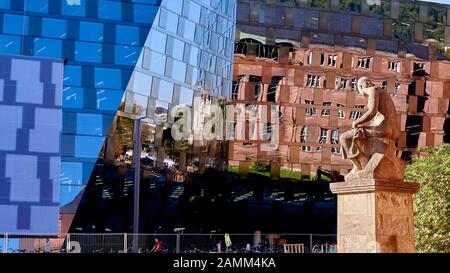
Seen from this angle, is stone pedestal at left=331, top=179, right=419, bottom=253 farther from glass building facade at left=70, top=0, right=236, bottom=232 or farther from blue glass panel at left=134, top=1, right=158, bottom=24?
blue glass panel at left=134, top=1, right=158, bottom=24

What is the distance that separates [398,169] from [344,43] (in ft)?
115

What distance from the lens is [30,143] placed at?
45.3 meters

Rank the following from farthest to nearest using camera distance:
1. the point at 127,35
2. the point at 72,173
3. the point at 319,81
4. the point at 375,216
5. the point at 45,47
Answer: the point at 319,81 < the point at 127,35 < the point at 45,47 < the point at 72,173 < the point at 375,216

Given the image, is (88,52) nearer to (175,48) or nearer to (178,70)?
(175,48)

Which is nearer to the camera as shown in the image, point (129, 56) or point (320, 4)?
point (129, 56)

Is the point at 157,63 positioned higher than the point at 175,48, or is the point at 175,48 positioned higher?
the point at 175,48

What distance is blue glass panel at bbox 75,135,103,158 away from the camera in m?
46.5

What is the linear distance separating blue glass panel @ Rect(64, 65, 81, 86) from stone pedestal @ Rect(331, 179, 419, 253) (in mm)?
32795

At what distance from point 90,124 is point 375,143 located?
32626 millimetres

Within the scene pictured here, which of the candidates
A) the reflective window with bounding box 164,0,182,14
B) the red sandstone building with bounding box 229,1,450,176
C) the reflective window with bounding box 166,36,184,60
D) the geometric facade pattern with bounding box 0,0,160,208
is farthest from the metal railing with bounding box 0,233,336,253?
the reflective window with bounding box 164,0,182,14

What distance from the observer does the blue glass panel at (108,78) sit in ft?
155

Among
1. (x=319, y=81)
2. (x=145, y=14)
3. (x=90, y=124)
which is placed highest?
(x=145, y=14)

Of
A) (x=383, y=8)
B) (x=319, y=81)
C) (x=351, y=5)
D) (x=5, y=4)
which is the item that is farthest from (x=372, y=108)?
(x=383, y=8)
